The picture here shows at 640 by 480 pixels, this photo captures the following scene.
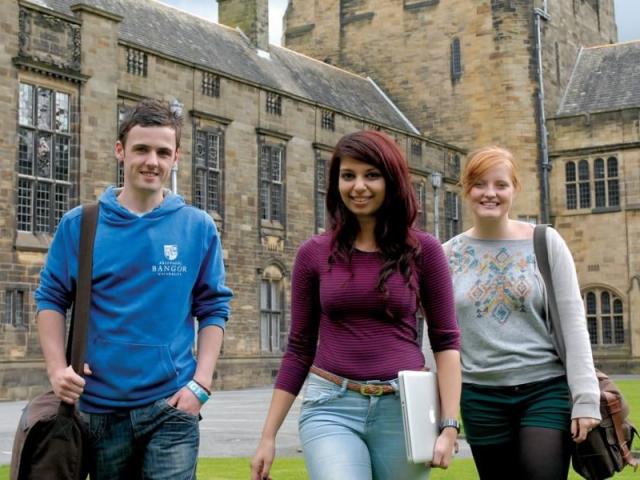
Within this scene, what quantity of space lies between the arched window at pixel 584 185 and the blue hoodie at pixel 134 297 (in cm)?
3672

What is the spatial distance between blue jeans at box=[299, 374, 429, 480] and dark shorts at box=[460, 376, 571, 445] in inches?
37.0

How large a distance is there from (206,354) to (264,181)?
25947 mm

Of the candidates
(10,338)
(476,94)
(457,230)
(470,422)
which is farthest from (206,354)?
(476,94)

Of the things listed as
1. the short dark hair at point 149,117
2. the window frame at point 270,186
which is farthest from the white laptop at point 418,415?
the window frame at point 270,186

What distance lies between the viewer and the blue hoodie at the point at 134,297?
370 centimetres

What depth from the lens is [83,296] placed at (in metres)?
3.71

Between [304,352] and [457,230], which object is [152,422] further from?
[457,230]

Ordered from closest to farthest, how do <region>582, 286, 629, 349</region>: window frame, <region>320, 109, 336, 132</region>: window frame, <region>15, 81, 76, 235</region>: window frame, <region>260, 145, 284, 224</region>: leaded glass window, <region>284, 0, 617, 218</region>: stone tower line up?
<region>15, 81, 76, 235</region>: window frame → <region>260, 145, 284, 224</region>: leaded glass window → <region>320, 109, 336, 132</region>: window frame → <region>582, 286, 629, 349</region>: window frame → <region>284, 0, 617, 218</region>: stone tower

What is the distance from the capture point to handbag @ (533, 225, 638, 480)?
4.32 metres

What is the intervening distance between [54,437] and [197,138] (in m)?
24.1

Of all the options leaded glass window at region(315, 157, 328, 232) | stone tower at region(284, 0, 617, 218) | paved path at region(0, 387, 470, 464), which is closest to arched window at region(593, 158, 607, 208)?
stone tower at region(284, 0, 617, 218)

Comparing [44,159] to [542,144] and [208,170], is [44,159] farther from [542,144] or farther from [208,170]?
[542,144]

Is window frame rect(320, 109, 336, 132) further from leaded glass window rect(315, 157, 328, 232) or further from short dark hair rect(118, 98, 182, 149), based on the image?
short dark hair rect(118, 98, 182, 149)

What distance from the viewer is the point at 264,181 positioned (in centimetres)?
2970
